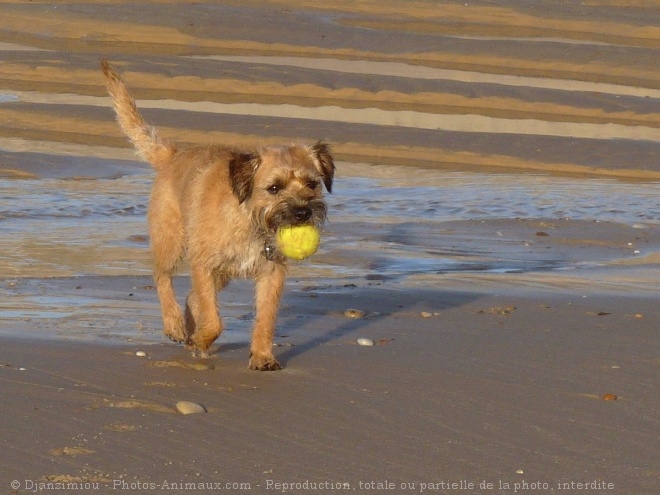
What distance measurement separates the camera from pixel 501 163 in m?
15.3

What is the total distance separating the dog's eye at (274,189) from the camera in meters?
5.87

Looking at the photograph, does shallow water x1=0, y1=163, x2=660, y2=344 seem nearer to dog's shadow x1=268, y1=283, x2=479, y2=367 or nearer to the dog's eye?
dog's shadow x1=268, y1=283, x2=479, y2=367

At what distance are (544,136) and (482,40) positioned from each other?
5.46 meters

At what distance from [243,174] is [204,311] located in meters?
0.72

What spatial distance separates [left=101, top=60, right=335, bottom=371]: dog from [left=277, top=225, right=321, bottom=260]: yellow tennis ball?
0.13 ft

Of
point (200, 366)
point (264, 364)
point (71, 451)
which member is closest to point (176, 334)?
point (200, 366)

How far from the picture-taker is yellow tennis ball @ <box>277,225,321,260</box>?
582 cm

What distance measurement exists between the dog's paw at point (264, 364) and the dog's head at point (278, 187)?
610 mm

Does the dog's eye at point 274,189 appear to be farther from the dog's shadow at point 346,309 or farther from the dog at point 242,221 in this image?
the dog's shadow at point 346,309

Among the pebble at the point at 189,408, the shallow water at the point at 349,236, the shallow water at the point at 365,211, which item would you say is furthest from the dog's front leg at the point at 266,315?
the shallow water at the point at 365,211

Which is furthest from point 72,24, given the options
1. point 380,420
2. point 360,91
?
point 380,420

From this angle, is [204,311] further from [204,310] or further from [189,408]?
[189,408]

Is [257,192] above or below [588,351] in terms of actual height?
above

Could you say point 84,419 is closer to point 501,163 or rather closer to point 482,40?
point 501,163
